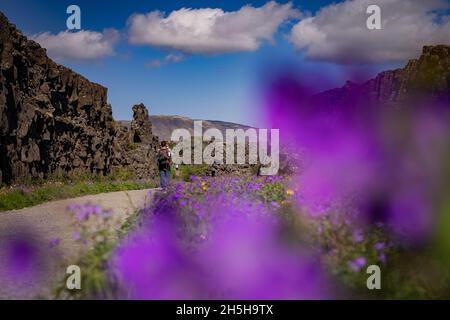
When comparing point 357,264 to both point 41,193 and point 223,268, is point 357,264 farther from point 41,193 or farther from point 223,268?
point 41,193

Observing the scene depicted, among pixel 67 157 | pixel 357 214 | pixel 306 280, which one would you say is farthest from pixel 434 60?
pixel 67 157

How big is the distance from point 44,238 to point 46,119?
12133mm

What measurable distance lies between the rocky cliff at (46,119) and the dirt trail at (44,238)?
3.40 meters

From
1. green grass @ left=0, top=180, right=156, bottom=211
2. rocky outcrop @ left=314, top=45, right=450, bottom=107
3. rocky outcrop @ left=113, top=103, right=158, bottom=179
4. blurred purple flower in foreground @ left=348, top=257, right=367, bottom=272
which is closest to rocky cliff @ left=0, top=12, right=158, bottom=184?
rocky outcrop @ left=113, top=103, right=158, bottom=179

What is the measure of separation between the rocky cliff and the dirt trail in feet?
11.1

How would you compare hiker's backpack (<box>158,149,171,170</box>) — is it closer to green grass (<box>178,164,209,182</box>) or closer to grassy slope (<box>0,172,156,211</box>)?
grassy slope (<box>0,172,156,211</box>)

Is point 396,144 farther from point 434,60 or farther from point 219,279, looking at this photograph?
point 219,279

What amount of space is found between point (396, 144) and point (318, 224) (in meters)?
0.92

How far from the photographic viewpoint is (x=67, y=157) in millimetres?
21094

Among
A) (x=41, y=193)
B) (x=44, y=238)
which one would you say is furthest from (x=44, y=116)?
(x=44, y=238)

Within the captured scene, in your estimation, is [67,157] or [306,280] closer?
[306,280]

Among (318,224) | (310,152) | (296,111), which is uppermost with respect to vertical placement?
(296,111)

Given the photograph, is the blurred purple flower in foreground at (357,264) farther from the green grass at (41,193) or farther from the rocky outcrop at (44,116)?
the rocky outcrop at (44,116)

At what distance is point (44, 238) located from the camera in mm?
7531
